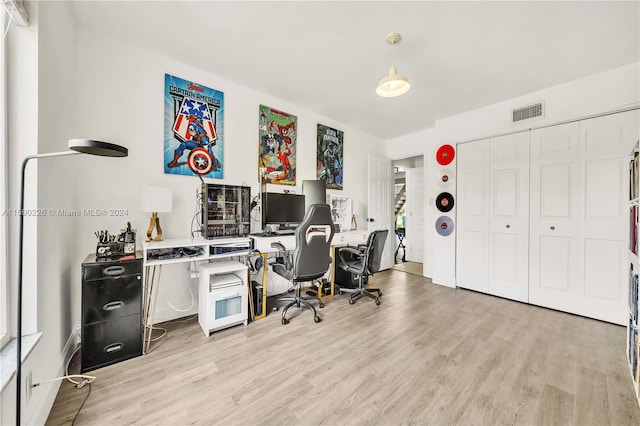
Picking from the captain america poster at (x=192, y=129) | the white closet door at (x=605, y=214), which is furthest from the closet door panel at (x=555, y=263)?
the captain america poster at (x=192, y=129)

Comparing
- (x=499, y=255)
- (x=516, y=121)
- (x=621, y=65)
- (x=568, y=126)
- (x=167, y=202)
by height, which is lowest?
(x=499, y=255)

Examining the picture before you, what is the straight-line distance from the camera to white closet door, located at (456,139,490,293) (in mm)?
3559

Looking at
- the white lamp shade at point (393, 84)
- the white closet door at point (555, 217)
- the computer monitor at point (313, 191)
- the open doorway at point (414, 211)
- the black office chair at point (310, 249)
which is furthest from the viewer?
the open doorway at point (414, 211)

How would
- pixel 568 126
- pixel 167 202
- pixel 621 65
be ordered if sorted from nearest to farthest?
pixel 167 202, pixel 621 65, pixel 568 126

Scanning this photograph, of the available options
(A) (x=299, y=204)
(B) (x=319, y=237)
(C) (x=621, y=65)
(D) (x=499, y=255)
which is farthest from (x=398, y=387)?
(C) (x=621, y=65)

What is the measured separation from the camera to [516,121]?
3.25m

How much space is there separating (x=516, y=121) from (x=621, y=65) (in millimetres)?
945

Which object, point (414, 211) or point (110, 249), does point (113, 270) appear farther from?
point (414, 211)

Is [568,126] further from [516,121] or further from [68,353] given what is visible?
[68,353]

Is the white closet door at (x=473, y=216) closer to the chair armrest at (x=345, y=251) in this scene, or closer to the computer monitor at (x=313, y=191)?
the chair armrest at (x=345, y=251)

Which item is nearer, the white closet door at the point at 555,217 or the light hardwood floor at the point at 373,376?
the light hardwood floor at the point at 373,376

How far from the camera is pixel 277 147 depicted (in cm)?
342

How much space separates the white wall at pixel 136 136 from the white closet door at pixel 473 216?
3.29 meters

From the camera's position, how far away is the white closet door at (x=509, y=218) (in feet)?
10.5
